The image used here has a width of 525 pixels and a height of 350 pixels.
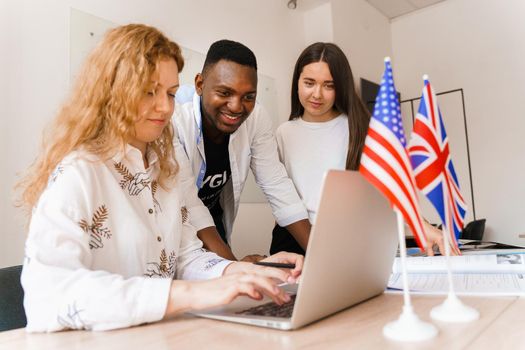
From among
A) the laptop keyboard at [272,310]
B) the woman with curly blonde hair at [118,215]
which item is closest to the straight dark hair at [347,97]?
the woman with curly blonde hair at [118,215]

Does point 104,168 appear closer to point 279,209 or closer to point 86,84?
point 86,84

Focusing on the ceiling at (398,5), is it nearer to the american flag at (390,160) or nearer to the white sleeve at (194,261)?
the white sleeve at (194,261)

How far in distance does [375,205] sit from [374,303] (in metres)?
0.19

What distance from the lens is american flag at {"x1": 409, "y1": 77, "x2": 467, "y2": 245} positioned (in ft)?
2.08

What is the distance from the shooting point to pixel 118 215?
837 millimetres

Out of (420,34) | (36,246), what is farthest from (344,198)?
(420,34)

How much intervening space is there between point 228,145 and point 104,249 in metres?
0.86

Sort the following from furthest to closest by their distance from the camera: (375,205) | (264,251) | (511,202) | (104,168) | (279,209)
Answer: (511,202), (264,251), (279,209), (104,168), (375,205)

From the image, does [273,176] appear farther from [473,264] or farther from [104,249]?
[104,249]

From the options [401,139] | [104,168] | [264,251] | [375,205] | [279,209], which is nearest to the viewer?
[401,139]

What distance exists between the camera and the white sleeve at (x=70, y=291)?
64 cm

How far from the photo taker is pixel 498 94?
3.87 metres

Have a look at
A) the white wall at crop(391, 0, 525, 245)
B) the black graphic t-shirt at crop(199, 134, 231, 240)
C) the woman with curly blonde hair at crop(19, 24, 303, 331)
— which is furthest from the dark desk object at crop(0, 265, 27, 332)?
the white wall at crop(391, 0, 525, 245)

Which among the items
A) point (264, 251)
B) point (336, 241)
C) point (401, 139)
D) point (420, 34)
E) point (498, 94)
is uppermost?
Result: point (420, 34)
